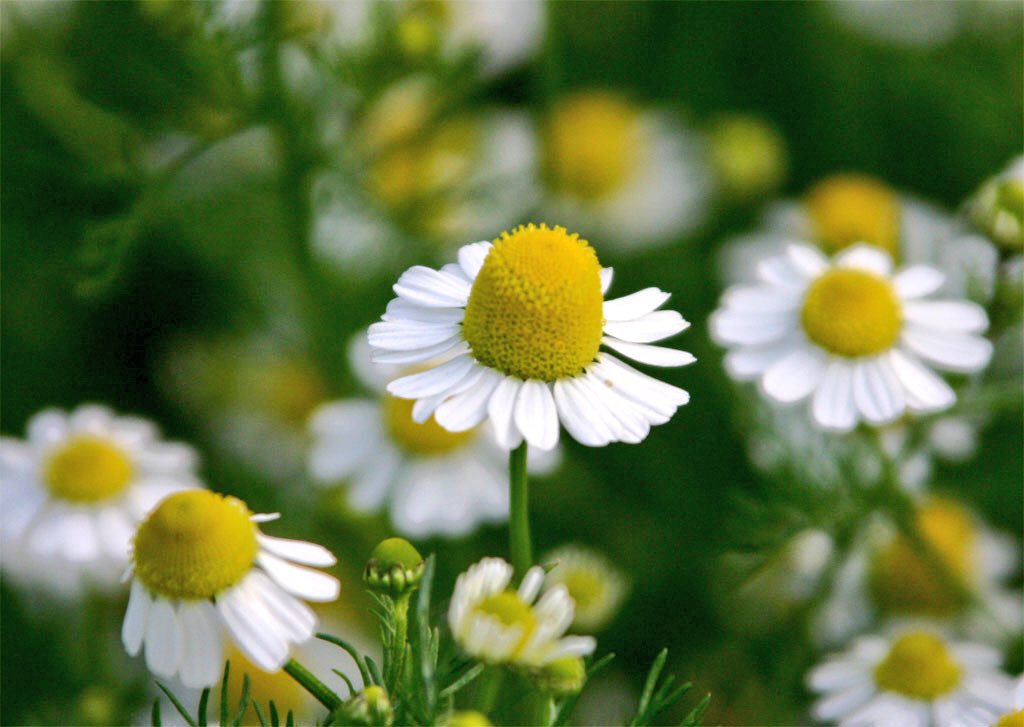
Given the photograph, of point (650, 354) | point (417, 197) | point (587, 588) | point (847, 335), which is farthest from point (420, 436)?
point (650, 354)

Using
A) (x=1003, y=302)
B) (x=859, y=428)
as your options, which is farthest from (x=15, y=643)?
(x=1003, y=302)

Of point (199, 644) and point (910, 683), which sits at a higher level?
point (199, 644)

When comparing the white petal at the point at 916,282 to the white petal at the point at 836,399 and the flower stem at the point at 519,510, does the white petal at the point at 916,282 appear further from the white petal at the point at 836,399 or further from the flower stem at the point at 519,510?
the flower stem at the point at 519,510

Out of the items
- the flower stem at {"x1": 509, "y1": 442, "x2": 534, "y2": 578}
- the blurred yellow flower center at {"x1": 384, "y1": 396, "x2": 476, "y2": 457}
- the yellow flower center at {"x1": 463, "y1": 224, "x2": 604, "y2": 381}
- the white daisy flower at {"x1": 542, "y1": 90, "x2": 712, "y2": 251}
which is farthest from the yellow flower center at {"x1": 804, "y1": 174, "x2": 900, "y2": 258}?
the flower stem at {"x1": 509, "y1": 442, "x2": 534, "y2": 578}

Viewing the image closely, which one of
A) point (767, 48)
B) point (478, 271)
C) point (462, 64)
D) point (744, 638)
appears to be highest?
point (767, 48)

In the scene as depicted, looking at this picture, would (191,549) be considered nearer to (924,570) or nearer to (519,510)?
(519,510)

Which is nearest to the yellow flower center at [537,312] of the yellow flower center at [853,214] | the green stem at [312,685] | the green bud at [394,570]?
the green bud at [394,570]

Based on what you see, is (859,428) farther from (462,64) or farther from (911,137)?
(911,137)
